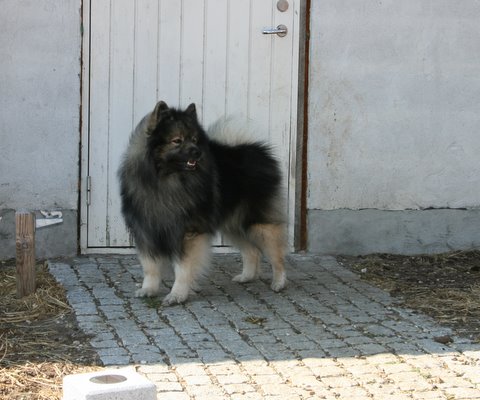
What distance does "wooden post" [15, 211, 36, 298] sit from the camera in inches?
231

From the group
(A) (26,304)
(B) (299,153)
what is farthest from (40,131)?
(B) (299,153)

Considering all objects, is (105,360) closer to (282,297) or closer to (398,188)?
(282,297)

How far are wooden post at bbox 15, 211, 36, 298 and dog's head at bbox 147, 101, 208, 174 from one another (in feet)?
3.11

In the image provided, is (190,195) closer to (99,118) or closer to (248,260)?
(248,260)

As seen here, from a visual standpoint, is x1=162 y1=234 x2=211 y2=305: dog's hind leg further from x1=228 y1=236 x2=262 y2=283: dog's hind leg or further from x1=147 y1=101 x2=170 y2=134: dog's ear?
x1=147 y1=101 x2=170 y2=134: dog's ear

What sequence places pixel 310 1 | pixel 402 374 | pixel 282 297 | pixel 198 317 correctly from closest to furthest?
1. pixel 402 374
2. pixel 198 317
3. pixel 282 297
4. pixel 310 1

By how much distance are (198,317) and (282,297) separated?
76 centimetres

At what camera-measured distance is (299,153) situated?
7.27m

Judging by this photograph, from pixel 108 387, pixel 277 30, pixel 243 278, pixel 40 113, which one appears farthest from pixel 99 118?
pixel 108 387

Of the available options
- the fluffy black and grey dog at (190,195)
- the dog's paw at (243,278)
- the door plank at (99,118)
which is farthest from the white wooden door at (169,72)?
the dog's paw at (243,278)

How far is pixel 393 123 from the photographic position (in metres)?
7.37

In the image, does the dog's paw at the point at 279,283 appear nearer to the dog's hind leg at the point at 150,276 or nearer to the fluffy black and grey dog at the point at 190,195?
the fluffy black and grey dog at the point at 190,195

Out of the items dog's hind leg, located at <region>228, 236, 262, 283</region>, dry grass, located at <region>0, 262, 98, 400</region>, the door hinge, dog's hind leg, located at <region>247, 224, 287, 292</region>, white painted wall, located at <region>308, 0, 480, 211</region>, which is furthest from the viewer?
white painted wall, located at <region>308, 0, 480, 211</region>

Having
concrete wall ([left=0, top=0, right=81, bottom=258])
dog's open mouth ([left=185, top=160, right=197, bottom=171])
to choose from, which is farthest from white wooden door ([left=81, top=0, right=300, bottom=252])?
dog's open mouth ([left=185, top=160, right=197, bottom=171])
